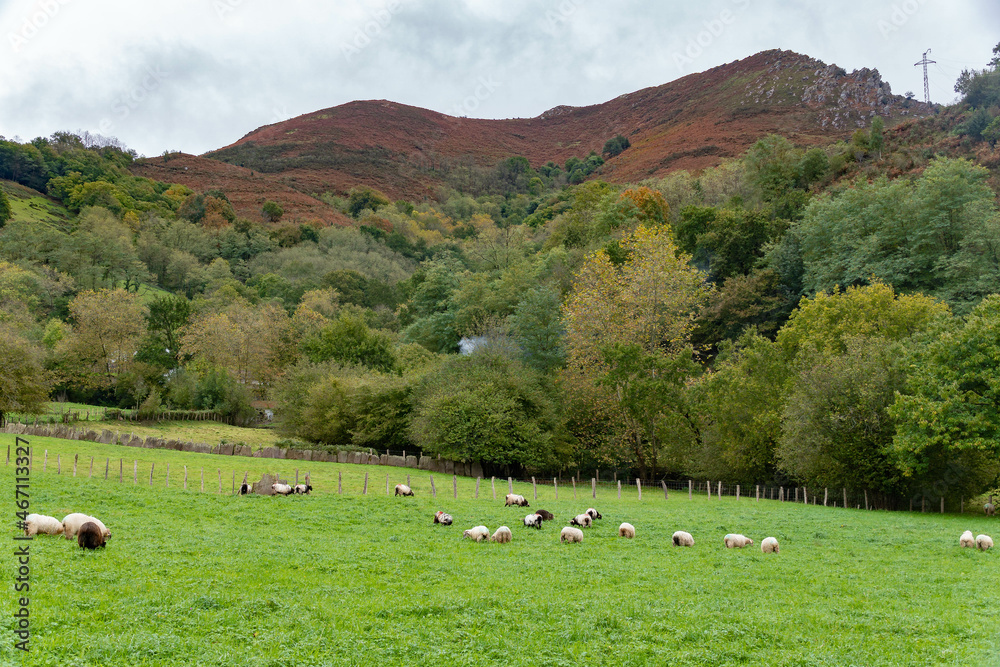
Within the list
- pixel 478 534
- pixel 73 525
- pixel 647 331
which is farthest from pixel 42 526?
pixel 647 331

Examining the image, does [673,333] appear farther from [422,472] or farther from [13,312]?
[13,312]

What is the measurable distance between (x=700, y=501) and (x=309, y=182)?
533ft

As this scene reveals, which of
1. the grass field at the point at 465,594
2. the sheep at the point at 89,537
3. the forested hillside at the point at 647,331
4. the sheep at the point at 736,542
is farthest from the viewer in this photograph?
the forested hillside at the point at 647,331

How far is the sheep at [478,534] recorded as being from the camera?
1773cm

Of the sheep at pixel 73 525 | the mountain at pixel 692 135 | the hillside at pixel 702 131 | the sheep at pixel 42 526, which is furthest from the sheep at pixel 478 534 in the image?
the hillside at pixel 702 131

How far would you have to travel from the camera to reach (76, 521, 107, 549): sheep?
523 inches

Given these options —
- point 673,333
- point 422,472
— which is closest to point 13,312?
point 422,472

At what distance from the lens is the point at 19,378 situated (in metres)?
44.4

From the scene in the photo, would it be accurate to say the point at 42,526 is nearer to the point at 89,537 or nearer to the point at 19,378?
the point at 89,537

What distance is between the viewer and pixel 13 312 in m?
67.0

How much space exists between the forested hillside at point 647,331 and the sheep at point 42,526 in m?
29.8

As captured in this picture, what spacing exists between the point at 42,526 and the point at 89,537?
1.63 m

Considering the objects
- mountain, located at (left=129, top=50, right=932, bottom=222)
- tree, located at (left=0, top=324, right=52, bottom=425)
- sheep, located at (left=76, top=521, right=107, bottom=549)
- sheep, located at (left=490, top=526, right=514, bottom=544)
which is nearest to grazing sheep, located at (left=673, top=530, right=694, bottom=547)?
sheep, located at (left=490, top=526, right=514, bottom=544)

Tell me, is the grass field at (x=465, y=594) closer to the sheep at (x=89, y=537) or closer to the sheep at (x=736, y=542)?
the sheep at (x=89, y=537)
